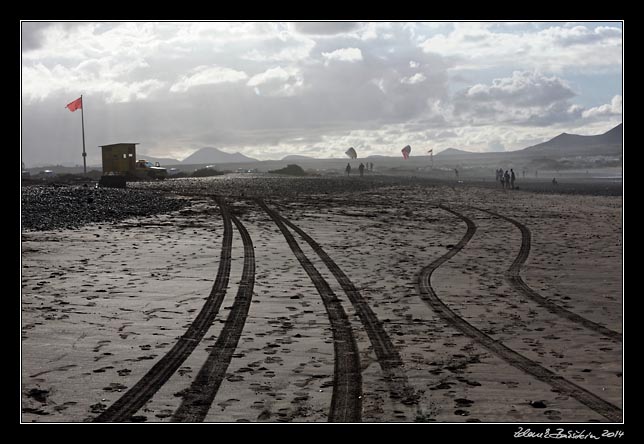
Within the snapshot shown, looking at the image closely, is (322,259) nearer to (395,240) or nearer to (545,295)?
(395,240)

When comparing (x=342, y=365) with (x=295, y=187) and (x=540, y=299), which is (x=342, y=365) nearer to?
(x=540, y=299)

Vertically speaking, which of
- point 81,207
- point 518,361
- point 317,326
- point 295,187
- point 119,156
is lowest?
point 518,361

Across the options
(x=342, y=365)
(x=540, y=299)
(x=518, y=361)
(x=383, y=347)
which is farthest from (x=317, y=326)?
(x=540, y=299)

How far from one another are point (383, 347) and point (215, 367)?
211 centimetres

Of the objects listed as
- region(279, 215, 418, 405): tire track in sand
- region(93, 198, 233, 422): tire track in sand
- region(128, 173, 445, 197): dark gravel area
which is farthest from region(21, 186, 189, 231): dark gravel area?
region(279, 215, 418, 405): tire track in sand

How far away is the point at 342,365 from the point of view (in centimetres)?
740

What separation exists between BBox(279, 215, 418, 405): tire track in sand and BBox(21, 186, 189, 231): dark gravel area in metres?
10.0

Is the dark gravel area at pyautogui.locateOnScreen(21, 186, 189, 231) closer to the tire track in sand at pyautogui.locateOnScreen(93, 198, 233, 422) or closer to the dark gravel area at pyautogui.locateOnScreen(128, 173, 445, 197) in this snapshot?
the dark gravel area at pyautogui.locateOnScreen(128, 173, 445, 197)

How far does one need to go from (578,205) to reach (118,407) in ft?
94.9

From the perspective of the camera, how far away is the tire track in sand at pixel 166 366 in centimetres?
604

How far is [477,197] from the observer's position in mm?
36781

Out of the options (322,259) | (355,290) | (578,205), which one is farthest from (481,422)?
(578,205)

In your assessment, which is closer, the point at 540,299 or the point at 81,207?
the point at 540,299

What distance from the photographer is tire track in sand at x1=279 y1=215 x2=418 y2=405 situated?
21.5 feet
